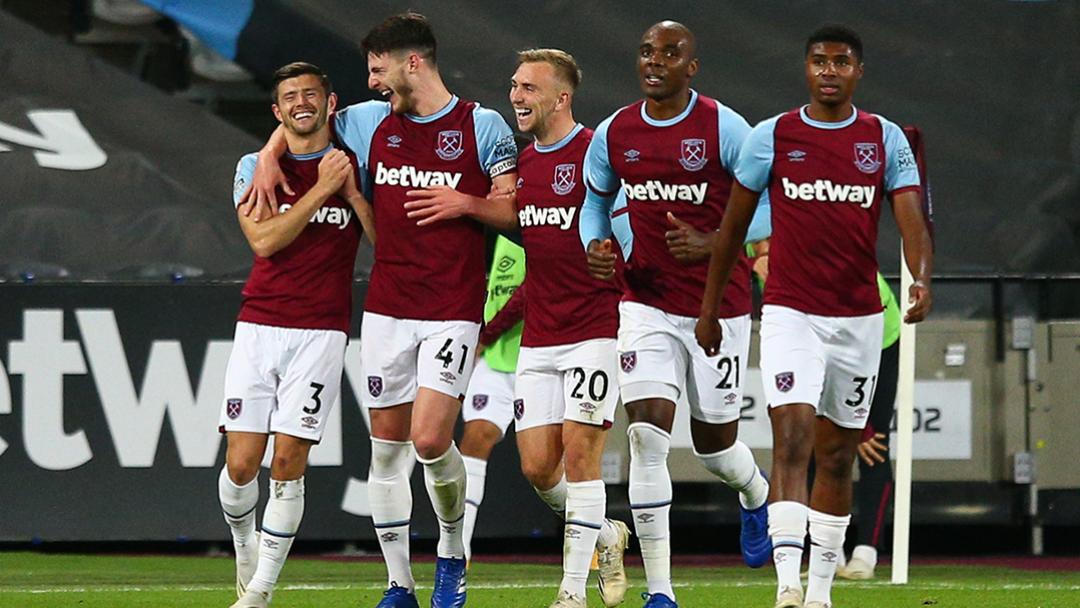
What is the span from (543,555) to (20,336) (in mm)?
3465

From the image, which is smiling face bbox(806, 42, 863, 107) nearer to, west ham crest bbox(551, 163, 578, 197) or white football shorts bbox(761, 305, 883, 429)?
white football shorts bbox(761, 305, 883, 429)

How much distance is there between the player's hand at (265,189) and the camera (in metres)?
7.77

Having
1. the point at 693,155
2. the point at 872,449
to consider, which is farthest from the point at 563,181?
the point at 872,449

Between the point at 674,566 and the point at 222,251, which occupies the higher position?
the point at 222,251

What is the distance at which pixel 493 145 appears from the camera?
7.80m

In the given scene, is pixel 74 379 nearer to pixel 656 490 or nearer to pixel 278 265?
pixel 278 265

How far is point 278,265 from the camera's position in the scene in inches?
309

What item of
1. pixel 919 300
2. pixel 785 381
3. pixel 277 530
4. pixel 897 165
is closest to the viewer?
pixel 919 300

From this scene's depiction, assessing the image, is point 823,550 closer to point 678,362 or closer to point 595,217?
point 678,362

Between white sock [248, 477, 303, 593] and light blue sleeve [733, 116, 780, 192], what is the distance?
7.24ft

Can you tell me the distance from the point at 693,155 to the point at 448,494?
169 cm

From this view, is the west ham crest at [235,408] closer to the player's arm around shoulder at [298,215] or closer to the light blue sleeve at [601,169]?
the player's arm around shoulder at [298,215]

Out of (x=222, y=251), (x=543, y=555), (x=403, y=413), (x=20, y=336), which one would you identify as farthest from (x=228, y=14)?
(x=403, y=413)

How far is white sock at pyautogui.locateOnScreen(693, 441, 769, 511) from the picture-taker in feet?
26.8
